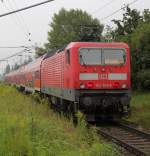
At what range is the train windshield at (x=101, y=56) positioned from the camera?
17.8 m

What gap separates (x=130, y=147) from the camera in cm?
1231

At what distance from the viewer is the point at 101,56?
18000 millimetres

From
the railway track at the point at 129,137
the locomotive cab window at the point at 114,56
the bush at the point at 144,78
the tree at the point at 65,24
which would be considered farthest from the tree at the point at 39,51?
the railway track at the point at 129,137

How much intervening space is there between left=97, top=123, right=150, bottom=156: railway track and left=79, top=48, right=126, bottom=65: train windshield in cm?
227

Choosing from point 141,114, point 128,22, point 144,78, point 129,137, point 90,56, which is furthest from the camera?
point 128,22

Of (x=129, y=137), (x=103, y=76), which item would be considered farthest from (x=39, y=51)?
(x=129, y=137)

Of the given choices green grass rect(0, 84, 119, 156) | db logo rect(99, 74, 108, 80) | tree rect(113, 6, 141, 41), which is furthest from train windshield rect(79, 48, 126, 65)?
tree rect(113, 6, 141, 41)

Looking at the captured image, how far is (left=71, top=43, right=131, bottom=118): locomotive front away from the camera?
17.5 m

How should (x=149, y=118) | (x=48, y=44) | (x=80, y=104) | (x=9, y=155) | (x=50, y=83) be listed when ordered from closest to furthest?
(x=9, y=155), (x=80, y=104), (x=149, y=118), (x=50, y=83), (x=48, y=44)

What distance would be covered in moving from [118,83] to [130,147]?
5.76m

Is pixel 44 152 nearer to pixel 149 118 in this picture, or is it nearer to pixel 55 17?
pixel 149 118

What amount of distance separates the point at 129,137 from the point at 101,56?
417 centimetres

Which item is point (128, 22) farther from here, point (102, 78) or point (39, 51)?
point (39, 51)

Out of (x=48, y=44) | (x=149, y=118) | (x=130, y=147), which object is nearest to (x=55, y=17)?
(x=48, y=44)
